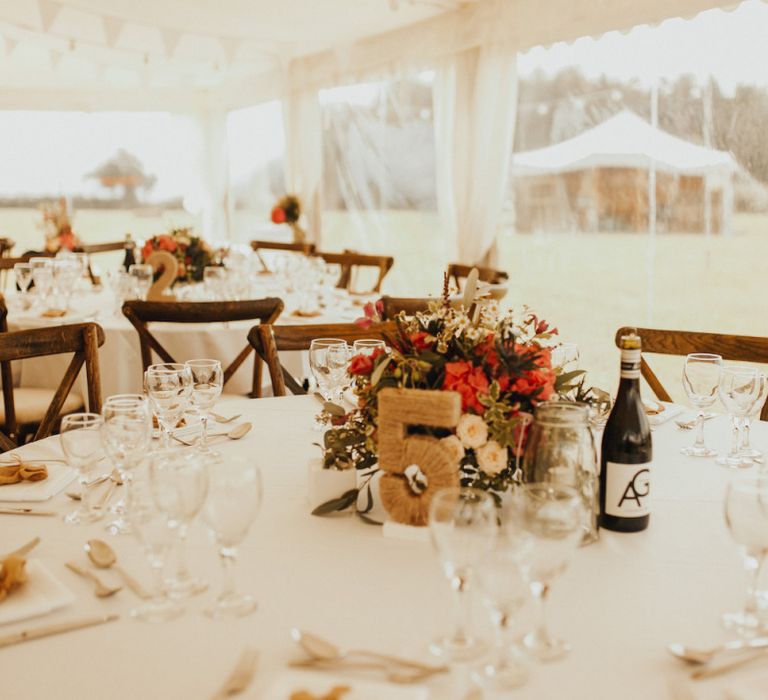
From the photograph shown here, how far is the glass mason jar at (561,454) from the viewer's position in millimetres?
1344

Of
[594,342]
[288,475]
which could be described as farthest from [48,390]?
[594,342]

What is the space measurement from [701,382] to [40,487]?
1414 millimetres

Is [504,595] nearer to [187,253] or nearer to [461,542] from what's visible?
[461,542]

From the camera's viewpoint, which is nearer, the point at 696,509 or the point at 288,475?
the point at 696,509

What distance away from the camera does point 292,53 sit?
8.24 m

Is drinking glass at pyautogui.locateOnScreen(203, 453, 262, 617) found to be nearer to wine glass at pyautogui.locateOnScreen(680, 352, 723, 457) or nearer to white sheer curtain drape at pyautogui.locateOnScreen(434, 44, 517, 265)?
wine glass at pyautogui.locateOnScreen(680, 352, 723, 457)

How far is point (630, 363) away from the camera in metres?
1.42

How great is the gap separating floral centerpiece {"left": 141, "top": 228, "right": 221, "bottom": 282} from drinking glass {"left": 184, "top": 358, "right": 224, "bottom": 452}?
104 inches

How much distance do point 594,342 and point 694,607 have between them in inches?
265

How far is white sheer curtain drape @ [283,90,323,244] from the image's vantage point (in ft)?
28.7

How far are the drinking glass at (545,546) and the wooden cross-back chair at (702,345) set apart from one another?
4.41ft

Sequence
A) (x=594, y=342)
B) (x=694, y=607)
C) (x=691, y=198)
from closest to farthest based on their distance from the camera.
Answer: (x=694, y=607) → (x=691, y=198) → (x=594, y=342)

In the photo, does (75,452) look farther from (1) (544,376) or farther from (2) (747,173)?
(2) (747,173)

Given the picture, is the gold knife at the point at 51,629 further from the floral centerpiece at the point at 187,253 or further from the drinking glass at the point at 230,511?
the floral centerpiece at the point at 187,253
